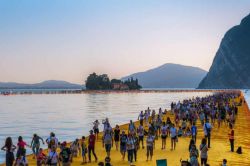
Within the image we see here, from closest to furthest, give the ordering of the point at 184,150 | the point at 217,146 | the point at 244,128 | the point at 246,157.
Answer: the point at 246,157 → the point at 184,150 → the point at 217,146 → the point at 244,128

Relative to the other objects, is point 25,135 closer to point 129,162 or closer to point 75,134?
point 75,134

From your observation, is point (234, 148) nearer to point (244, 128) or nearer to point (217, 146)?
point (217, 146)

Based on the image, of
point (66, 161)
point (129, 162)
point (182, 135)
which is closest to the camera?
point (66, 161)

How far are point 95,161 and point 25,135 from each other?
2082 centimetres

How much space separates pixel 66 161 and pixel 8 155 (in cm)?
371

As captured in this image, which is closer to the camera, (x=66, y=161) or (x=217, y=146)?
(x=66, y=161)

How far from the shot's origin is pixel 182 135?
112 feet

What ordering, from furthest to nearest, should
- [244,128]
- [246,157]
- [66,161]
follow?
[244,128] < [246,157] < [66,161]

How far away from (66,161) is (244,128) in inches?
1128

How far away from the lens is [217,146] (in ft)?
95.6

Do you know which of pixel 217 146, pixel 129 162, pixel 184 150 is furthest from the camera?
pixel 217 146

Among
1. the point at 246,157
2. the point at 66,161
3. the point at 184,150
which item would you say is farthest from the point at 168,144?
the point at 66,161

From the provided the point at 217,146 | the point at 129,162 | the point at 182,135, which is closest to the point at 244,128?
the point at 182,135

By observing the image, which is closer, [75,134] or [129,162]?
[129,162]
